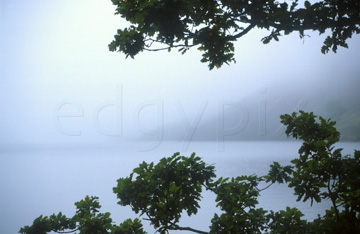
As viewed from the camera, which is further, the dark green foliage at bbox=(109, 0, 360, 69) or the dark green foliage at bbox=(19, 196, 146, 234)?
the dark green foliage at bbox=(19, 196, 146, 234)

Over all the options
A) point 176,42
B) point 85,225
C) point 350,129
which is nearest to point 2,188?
point 85,225

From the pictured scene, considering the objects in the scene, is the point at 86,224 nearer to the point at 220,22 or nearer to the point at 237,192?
the point at 237,192

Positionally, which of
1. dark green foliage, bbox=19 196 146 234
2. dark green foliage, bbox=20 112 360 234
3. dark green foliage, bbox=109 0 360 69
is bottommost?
dark green foliage, bbox=19 196 146 234

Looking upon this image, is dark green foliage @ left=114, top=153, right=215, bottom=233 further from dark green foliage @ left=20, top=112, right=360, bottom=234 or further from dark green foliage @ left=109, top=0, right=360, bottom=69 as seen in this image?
dark green foliage @ left=109, top=0, right=360, bottom=69

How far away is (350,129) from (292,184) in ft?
218

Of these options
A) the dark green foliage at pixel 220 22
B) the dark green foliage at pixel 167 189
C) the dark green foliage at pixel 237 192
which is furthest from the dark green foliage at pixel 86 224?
the dark green foliage at pixel 220 22

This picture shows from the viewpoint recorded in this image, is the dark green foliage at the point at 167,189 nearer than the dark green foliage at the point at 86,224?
Yes

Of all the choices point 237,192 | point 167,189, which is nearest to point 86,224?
point 167,189

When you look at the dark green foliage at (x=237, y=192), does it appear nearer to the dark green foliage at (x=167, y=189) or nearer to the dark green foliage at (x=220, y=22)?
the dark green foliage at (x=167, y=189)

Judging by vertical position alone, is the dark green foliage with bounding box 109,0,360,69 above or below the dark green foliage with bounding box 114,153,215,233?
above

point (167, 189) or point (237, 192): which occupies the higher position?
point (167, 189)

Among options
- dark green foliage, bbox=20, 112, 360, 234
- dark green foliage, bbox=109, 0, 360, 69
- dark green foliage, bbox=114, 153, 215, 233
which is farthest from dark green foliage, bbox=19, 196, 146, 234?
dark green foliage, bbox=109, 0, 360, 69

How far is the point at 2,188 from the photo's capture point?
72.1 ft

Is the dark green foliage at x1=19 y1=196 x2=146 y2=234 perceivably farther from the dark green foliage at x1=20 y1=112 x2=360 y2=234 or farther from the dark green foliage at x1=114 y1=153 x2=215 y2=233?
the dark green foliage at x1=114 y1=153 x2=215 y2=233
